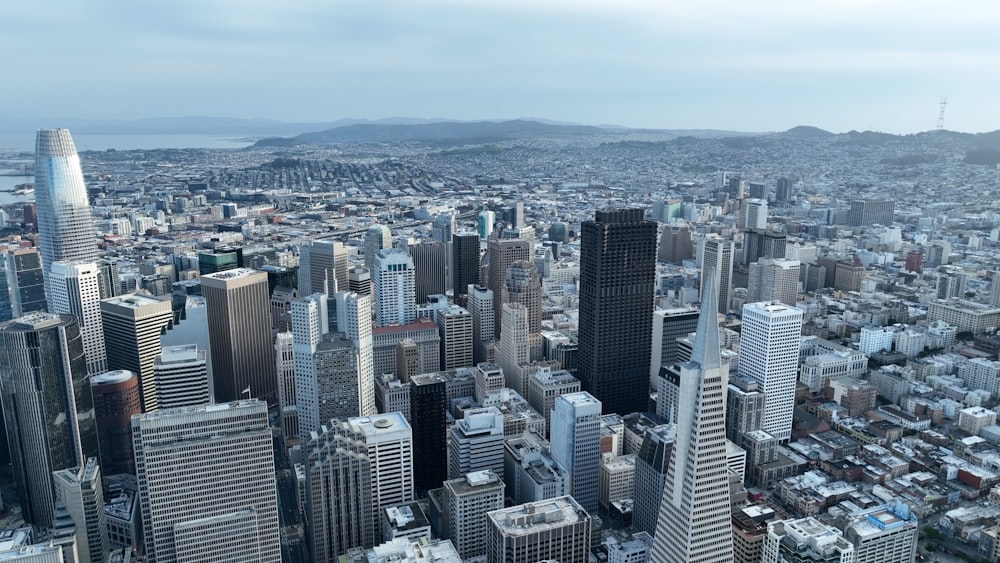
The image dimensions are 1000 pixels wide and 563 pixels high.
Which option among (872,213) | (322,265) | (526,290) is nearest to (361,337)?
(526,290)

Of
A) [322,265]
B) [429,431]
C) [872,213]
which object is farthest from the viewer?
[872,213]

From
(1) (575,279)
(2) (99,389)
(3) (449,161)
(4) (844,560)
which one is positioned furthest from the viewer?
(3) (449,161)

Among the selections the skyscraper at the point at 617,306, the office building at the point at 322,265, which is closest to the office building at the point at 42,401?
the office building at the point at 322,265

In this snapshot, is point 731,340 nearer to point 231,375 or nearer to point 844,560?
point 844,560

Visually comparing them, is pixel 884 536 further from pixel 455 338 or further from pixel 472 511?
pixel 455 338

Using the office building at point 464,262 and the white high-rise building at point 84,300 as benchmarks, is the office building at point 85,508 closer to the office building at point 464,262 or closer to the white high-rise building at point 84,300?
the white high-rise building at point 84,300

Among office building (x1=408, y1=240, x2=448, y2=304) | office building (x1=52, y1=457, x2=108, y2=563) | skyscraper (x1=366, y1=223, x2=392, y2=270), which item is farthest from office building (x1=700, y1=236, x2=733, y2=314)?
office building (x1=52, y1=457, x2=108, y2=563)

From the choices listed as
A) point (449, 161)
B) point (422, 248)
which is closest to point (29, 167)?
point (449, 161)
